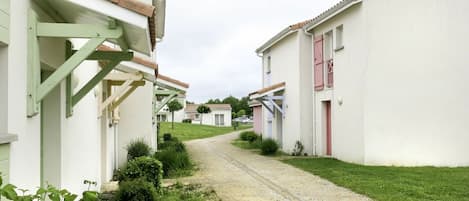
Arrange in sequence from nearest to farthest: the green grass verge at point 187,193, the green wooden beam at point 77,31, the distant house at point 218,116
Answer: the green wooden beam at point 77,31
the green grass verge at point 187,193
the distant house at point 218,116

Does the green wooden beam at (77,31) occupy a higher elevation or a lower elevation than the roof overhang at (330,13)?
lower

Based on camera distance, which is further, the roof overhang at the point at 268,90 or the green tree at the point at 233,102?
the green tree at the point at 233,102

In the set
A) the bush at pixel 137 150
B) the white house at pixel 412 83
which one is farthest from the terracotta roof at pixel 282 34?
the bush at pixel 137 150

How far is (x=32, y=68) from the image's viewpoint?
3980 millimetres

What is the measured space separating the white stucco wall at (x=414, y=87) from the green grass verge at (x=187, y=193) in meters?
6.81

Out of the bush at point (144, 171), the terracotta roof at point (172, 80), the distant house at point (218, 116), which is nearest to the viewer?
the bush at point (144, 171)

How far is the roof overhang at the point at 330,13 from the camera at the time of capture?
56.1 ft

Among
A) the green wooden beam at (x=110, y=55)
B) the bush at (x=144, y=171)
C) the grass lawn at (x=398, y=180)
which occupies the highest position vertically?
the green wooden beam at (x=110, y=55)

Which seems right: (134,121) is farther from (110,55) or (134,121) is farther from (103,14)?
(103,14)

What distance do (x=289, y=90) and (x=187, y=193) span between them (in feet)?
42.0

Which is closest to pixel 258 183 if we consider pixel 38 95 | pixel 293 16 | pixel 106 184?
pixel 106 184

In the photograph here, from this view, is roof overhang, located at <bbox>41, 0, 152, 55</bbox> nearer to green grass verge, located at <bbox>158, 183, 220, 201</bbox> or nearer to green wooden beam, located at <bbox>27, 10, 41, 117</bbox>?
green wooden beam, located at <bbox>27, 10, 41, 117</bbox>

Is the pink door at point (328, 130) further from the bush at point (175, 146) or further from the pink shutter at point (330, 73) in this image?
the bush at point (175, 146)

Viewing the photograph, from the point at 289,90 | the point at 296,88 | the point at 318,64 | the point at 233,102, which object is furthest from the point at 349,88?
the point at 233,102
